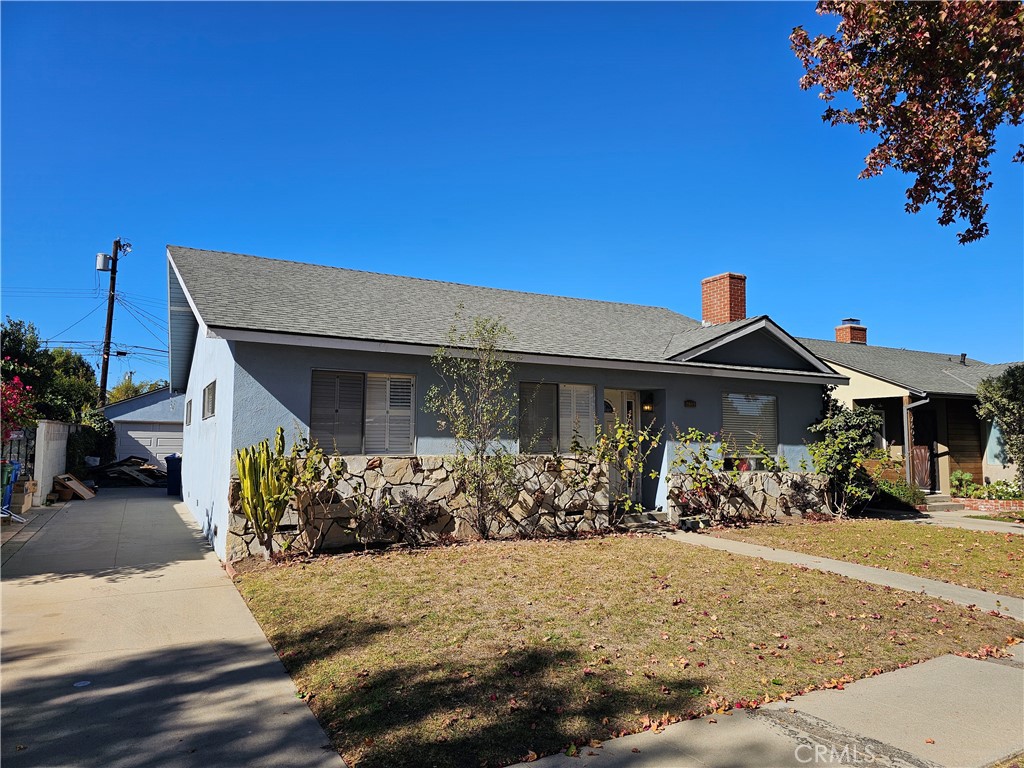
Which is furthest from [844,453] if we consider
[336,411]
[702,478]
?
[336,411]

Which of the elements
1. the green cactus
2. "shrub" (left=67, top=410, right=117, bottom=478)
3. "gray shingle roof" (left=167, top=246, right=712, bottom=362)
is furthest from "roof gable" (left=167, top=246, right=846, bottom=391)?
"shrub" (left=67, top=410, right=117, bottom=478)

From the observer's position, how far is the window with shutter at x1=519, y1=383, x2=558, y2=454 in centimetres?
1128

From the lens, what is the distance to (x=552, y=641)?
17.4ft

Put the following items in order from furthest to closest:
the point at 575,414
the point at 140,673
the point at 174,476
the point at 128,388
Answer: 1. the point at 128,388
2. the point at 174,476
3. the point at 575,414
4. the point at 140,673

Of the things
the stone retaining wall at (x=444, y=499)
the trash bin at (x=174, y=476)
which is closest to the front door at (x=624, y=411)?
the stone retaining wall at (x=444, y=499)

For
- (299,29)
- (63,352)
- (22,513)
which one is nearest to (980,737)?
(299,29)

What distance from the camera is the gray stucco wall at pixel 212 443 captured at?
908 centimetres

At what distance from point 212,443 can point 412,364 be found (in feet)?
12.1

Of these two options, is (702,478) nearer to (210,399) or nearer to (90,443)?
(210,399)

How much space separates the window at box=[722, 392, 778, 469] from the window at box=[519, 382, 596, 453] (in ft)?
11.2

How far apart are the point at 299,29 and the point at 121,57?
271cm

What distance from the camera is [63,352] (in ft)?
110

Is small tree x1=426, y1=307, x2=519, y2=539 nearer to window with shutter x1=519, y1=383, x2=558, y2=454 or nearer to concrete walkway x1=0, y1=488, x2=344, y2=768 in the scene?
window with shutter x1=519, y1=383, x2=558, y2=454

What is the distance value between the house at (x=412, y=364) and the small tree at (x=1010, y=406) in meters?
3.28
